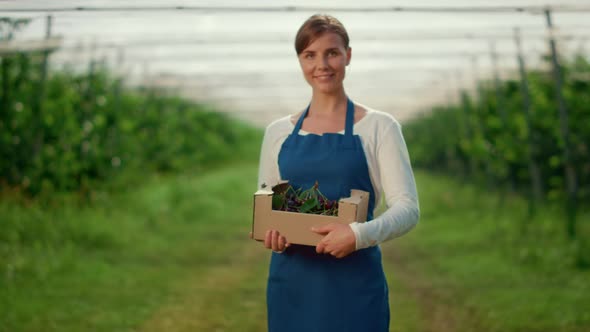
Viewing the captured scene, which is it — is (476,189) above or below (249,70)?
below

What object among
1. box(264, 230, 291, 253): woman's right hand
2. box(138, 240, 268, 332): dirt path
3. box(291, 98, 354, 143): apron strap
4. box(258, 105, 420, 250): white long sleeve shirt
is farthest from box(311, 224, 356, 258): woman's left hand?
box(138, 240, 268, 332): dirt path

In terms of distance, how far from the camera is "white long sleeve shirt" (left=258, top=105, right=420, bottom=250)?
7.02 feet

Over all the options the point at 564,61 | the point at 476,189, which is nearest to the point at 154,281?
the point at 564,61

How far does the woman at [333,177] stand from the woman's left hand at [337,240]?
0.15 m

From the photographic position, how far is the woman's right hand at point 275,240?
7.32ft

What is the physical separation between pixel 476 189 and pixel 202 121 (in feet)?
27.3

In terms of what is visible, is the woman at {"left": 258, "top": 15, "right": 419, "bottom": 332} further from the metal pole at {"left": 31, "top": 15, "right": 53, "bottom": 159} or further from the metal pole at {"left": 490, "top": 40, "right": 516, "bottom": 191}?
the metal pole at {"left": 490, "top": 40, "right": 516, "bottom": 191}

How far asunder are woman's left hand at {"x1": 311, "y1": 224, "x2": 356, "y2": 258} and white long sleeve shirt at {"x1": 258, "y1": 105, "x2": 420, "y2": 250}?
17mm

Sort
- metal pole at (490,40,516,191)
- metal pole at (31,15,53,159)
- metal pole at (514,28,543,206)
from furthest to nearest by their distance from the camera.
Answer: metal pole at (490,40,516,191), metal pole at (514,28,543,206), metal pole at (31,15,53,159)

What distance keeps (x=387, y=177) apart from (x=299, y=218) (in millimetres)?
296

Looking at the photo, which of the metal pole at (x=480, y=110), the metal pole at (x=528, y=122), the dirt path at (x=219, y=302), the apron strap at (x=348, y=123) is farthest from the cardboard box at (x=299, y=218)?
the metal pole at (x=480, y=110)

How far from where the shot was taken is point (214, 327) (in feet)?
17.1

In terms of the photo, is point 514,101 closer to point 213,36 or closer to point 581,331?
point 213,36

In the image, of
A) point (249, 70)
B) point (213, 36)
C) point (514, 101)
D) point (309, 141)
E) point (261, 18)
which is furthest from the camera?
point (249, 70)
